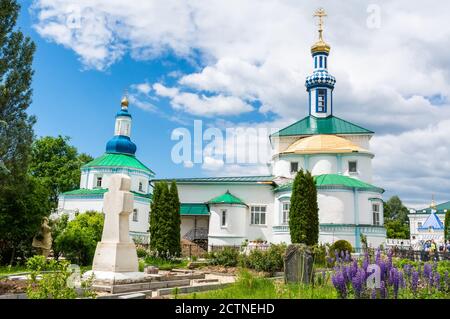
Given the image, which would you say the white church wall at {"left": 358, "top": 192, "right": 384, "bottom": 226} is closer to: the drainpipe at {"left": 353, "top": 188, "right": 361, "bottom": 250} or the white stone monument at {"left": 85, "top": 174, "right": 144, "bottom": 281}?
the drainpipe at {"left": 353, "top": 188, "right": 361, "bottom": 250}

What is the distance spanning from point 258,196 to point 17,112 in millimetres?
21266

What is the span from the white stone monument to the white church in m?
19.4

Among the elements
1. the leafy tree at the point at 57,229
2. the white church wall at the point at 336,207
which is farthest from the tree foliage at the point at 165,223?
the white church wall at the point at 336,207

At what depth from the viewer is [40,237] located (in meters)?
15.5

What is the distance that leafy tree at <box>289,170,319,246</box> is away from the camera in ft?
74.6

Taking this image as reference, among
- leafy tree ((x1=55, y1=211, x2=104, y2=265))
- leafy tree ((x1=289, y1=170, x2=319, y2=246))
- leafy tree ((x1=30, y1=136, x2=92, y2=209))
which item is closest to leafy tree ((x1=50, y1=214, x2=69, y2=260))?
leafy tree ((x1=55, y1=211, x2=104, y2=265))

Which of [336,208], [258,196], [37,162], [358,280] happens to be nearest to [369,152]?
[336,208]

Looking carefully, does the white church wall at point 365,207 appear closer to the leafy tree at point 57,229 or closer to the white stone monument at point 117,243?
the leafy tree at point 57,229

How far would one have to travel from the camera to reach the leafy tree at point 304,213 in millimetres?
22734

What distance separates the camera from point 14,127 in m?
13.1

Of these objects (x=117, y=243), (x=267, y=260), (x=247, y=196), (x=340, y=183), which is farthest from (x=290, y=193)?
(x=117, y=243)

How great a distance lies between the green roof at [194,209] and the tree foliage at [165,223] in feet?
30.5

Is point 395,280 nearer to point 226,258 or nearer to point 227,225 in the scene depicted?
point 226,258
